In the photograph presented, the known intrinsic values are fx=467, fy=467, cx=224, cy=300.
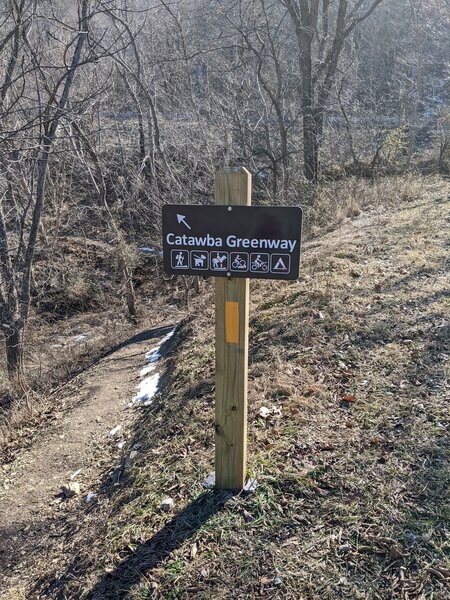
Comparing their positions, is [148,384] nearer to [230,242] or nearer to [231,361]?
[231,361]

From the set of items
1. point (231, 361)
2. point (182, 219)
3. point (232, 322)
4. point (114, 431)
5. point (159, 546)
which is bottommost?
point (114, 431)

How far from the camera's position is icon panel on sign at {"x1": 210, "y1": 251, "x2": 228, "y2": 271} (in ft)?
7.91

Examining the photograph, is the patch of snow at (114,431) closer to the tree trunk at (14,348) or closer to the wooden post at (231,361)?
the wooden post at (231,361)

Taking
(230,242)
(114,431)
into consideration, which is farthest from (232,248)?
(114,431)

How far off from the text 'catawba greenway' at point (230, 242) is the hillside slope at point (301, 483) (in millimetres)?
1455

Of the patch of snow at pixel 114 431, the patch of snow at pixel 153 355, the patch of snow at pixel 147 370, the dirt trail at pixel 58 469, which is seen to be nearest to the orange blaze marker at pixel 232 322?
the dirt trail at pixel 58 469

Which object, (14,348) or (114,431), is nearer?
(114,431)

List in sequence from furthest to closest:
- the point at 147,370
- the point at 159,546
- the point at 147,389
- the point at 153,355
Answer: the point at 153,355, the point at 147,370, the point at 147,389, the point at 159,546

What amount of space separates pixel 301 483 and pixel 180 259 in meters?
1.52

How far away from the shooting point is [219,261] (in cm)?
242

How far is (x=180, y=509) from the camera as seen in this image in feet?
9.18

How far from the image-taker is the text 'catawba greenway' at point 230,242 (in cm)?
233

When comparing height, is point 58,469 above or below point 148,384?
below

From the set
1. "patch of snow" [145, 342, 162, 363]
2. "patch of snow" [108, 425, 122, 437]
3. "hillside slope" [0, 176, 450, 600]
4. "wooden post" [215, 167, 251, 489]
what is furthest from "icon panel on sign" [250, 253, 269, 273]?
"patch of snow" [145, 342, 162, 363]
